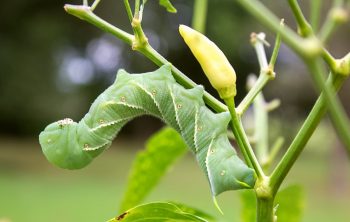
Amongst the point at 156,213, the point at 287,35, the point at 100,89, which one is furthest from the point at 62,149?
the point at 100,89

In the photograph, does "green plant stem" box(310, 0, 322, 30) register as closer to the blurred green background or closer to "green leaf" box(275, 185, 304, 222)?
"green leaf" box(275, 185, 304, 222)

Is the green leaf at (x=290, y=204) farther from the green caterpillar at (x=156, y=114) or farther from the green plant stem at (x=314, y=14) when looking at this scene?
the green plant stem at (x=314, y=14)

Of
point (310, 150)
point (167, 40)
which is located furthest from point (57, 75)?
point (310, 150)

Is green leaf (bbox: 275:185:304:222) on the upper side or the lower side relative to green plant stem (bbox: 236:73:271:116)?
lower

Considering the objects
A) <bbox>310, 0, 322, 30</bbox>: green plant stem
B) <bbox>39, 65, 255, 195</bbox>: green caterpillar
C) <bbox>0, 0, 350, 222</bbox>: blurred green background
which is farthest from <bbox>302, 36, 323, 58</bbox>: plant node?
<bbox>0, 0, 350, 222</bbox>: blurred green background

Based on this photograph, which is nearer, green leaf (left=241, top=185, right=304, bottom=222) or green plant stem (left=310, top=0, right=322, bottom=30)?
green plant stem (left=310, top=0, right=322, bottom=30)

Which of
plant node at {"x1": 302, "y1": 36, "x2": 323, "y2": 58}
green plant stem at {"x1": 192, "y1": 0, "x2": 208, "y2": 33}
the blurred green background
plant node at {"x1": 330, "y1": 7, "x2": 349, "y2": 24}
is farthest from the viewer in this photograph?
the blurred green background

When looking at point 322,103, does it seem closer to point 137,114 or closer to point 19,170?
point 137,114
